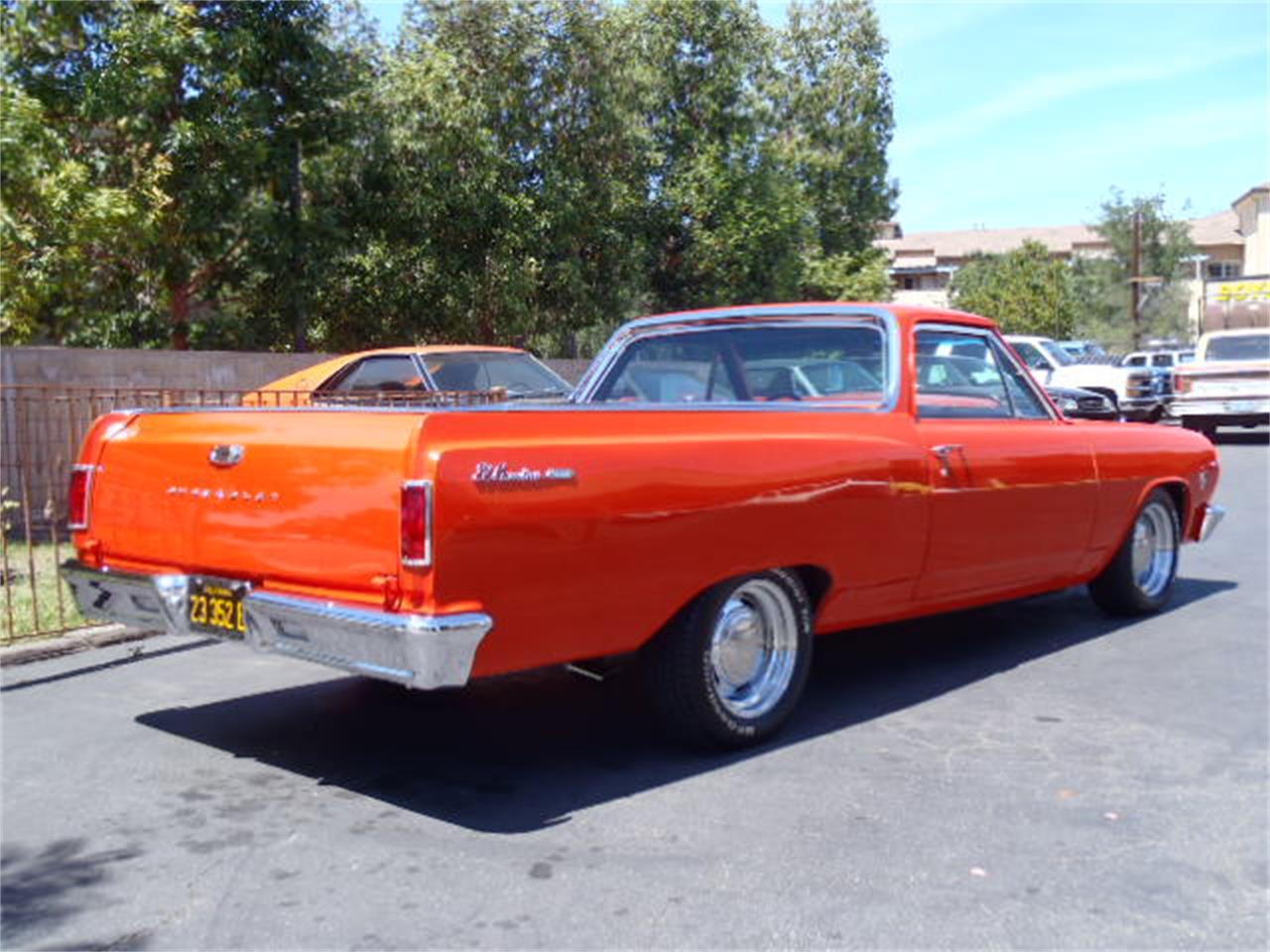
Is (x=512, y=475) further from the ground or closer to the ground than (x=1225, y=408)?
further from the ground

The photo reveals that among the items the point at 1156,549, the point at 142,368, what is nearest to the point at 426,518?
the point at 1156,549

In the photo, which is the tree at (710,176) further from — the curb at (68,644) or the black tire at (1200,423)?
the curb at (68,644)

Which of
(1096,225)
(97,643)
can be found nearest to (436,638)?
(97,643)

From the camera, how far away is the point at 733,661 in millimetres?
4609

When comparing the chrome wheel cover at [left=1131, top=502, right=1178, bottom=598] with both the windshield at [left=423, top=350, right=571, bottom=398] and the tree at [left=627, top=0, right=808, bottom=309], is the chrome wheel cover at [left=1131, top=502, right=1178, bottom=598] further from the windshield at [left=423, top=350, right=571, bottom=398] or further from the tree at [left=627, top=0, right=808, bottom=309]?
the tree at [left=627, top=0, right=808, bottom=309]

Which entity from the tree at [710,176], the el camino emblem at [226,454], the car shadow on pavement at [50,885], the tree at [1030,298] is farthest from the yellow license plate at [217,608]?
the tree at [1030,298]

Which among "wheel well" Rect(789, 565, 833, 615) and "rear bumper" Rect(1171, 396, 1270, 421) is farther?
"rear bumper" Rect(1171, 396, 1270, 421)

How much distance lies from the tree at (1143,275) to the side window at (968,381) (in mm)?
58306

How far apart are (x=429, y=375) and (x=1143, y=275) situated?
2354 inches

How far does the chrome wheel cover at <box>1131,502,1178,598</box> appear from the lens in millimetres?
6996

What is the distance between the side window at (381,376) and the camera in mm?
10555

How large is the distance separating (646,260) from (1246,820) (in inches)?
735

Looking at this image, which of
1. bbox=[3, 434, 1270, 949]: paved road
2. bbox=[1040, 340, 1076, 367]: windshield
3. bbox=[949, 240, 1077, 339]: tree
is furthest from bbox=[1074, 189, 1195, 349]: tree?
bbox=[3, 434, 1270, 949]: paved road

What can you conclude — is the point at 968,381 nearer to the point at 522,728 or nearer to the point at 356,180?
the point at 522,728
